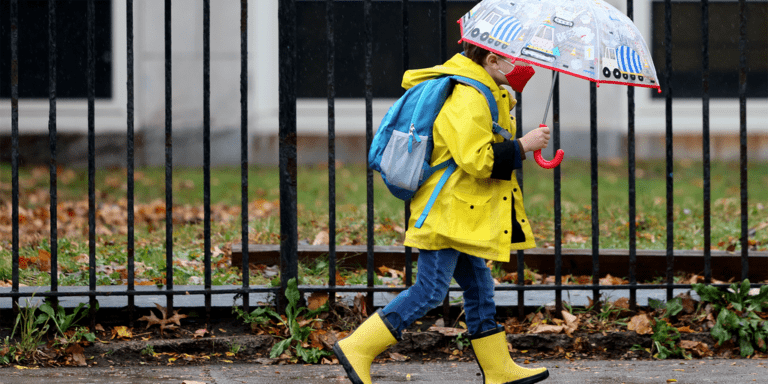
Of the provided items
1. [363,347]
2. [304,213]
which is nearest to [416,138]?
[363,347]

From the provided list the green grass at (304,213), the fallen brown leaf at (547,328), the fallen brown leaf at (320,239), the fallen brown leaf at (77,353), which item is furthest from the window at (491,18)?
Result: the fallen brown leaf at (320,239)

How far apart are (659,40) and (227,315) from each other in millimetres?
9400

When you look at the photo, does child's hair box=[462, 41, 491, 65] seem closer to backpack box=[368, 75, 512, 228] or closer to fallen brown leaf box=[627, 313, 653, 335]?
backpack box=[368, 75, 512, 228]

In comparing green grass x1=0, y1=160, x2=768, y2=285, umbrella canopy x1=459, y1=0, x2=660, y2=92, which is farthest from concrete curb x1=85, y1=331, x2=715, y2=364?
umbrella canopy x1=459, y1=0, x2=660, y2=92

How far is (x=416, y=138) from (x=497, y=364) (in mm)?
1009

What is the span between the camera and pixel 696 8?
1121cm

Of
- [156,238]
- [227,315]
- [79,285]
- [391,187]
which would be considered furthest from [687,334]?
[156,238]

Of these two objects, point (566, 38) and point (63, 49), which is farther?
point (63, 49)

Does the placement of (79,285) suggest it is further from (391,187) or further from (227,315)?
(391,187)

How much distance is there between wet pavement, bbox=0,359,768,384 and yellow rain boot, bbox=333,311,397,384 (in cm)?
41

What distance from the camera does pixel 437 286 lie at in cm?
293

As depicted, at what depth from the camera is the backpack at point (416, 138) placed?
2.82m

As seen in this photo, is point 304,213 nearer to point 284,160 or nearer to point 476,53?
Answer: point 284,160

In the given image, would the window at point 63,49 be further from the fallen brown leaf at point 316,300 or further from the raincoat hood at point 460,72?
the raincoat hood at point 460,72
